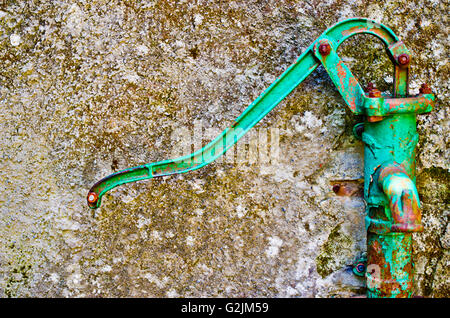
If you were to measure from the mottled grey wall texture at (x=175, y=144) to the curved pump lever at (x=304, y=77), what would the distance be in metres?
0.10

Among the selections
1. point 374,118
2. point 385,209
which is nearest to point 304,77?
point 374,118

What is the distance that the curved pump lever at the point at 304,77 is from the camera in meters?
0.89

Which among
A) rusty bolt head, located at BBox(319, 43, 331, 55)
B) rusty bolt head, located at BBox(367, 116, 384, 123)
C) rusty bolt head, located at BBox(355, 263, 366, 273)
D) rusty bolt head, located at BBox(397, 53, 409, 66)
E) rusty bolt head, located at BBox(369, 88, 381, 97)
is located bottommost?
rusty bolt head, located at BBox(355, 263, 366, 273)

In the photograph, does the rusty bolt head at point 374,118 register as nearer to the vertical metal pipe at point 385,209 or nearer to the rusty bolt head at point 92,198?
the vertical metal pipe at point 385,209

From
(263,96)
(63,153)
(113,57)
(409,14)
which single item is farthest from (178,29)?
(409,14)

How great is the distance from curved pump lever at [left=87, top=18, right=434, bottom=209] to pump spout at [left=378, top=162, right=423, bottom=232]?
169 millimetres

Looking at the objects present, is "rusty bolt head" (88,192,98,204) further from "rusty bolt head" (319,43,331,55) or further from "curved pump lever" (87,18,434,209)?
"rusty bolt head" (319,43,331,55)

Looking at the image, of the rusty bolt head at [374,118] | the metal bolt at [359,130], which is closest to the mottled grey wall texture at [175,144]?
the metal bolt at [359,130]

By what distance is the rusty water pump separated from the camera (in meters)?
0.88

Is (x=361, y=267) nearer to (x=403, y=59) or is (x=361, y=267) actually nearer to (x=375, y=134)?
(x=375, y=134)

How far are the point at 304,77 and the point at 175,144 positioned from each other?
1.20ft

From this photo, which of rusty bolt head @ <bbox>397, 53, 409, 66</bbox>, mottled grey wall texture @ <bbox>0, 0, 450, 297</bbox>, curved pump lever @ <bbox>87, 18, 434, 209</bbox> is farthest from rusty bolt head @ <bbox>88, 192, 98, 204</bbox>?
rusty bolt head @ <bbox>397, 53, 409, 66</bbox>

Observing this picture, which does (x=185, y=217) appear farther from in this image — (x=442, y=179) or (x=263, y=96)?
(x=442, y=179)

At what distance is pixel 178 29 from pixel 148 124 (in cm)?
26
